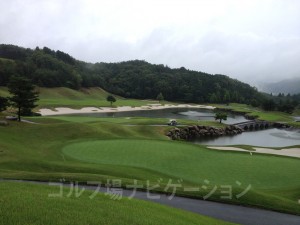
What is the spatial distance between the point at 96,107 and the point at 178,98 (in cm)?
8875

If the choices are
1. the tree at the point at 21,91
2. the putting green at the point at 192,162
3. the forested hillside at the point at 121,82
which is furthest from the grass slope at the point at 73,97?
the putting green at the point at 192,162

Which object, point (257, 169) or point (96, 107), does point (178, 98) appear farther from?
point (257, 169)

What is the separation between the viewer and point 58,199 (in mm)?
11453

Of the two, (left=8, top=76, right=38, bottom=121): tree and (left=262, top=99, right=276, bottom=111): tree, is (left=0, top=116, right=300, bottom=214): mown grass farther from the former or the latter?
(left=262, top=99, right=276, bottom=111): tree

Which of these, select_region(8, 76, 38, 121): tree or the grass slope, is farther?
the grass slope

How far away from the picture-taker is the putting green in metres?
21.7

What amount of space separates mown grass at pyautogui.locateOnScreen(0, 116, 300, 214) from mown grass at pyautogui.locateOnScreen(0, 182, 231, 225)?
5.13 meters

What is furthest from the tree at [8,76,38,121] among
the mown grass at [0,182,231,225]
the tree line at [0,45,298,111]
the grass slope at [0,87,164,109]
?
the tree line at [0,45,298,111]

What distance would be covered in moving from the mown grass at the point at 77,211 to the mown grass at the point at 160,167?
513cm

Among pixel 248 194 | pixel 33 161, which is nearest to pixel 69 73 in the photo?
pixel 33 161

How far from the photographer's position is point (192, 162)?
25.3m

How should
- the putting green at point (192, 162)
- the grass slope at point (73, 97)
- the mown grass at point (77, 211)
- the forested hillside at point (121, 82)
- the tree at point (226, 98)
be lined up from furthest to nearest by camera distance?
the tree at point (226, 98), the forested hillside at point (121, 82), the grass slope at point (73, 97), the putting green at point (192, 162), the mown grass at point (77, 211)

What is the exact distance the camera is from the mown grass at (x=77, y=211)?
938 cm

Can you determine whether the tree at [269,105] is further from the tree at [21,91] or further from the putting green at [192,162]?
the tree at [21,91]
